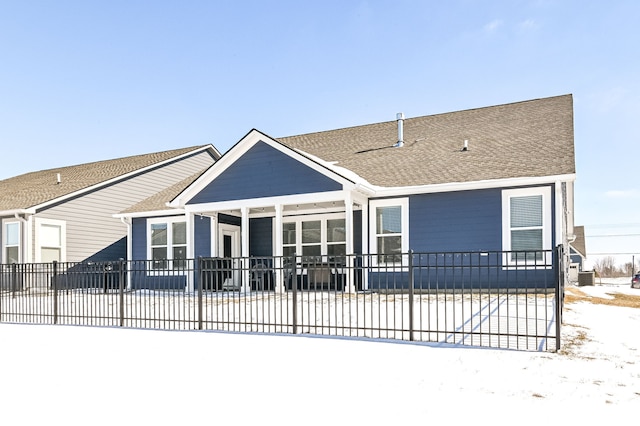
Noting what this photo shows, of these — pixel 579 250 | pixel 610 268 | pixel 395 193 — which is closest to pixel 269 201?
pixel 395 193

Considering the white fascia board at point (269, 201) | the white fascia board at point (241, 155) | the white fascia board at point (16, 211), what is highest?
the white fascia board at point (241, 155)

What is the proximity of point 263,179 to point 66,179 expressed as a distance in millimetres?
15083

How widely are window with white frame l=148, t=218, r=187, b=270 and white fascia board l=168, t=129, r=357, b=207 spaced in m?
2.72

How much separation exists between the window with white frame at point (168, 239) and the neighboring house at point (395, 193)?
53 mm

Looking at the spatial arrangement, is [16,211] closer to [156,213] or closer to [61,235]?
[61,235]

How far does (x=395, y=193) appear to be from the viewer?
15.8 m

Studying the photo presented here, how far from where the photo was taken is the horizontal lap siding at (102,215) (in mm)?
21906

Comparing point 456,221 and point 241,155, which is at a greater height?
point 241,155

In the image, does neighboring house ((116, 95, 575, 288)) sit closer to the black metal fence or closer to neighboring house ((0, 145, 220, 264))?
the black metal fence

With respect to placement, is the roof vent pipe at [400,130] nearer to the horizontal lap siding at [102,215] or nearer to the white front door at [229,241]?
the white front door at [229,241]

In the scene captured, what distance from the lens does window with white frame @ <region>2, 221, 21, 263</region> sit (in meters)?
21.0

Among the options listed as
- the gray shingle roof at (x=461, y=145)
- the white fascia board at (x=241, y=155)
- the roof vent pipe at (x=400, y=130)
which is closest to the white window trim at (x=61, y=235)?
the white fascia board at (x=241, y=155)

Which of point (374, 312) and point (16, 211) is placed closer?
point (374, 312)

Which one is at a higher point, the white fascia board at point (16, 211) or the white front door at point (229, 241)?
the white fascia board at point (16, 211)
